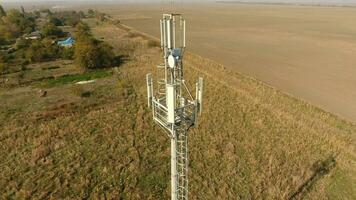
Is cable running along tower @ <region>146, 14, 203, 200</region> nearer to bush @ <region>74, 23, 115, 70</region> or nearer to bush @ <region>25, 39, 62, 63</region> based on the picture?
bush @ <region>74, 23, 115, 70</region>

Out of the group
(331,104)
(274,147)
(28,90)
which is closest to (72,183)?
→ (274,147)

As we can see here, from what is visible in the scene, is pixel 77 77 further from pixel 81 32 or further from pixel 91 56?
pixel 81 32

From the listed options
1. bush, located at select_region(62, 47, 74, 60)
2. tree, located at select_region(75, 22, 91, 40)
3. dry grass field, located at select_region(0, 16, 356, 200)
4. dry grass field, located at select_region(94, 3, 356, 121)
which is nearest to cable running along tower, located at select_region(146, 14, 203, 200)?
dry grass field, located at select_region(94, 3, 356, 121)

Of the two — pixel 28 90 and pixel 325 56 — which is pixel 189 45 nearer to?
pixel 325 56

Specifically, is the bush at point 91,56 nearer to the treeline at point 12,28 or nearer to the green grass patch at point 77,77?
the green grass patch at point 77,77

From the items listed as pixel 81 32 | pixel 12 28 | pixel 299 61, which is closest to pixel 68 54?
pixel 81 32
